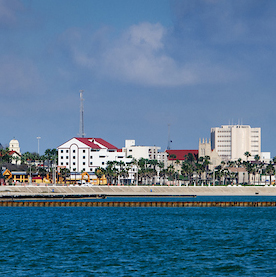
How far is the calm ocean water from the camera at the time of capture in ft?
167

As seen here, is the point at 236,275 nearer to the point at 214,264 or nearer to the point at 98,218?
the point at 214,264

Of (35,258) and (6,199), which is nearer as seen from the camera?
(35,258)

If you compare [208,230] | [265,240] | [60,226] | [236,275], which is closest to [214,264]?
[236,275]

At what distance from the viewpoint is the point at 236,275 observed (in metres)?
48.2

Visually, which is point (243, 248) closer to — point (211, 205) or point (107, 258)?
point (107, 258)

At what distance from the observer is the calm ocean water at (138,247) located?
167 ft

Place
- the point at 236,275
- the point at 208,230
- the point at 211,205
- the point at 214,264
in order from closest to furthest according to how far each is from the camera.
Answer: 1. the point at 236,275
2. the point at 214,264
3. the point at 208,230
4. the point at 211,205

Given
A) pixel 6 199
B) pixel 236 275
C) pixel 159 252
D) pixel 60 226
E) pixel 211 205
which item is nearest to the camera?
pixel 236 275

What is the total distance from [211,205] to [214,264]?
3137 inches

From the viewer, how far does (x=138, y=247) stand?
213 feet

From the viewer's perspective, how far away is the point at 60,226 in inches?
3553

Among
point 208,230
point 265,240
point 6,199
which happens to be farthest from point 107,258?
point 6,199

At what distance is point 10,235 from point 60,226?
12489 millimetres

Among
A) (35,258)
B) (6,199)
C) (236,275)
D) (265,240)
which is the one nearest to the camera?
(236,275)
